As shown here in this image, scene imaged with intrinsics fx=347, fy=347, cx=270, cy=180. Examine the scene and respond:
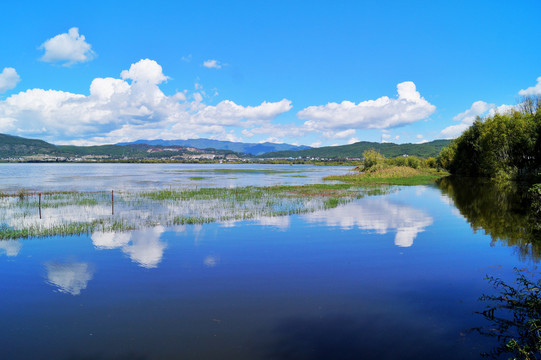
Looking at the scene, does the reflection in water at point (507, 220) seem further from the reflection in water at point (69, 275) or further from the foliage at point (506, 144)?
the foliage at point (506, 144)

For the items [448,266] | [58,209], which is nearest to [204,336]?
[448,266]

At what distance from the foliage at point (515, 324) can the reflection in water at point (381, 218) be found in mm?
6549

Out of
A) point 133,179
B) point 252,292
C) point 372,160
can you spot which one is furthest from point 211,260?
point 372,160

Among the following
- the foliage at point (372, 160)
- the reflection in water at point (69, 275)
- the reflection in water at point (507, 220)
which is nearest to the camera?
the reflection in water at point (69, 275)

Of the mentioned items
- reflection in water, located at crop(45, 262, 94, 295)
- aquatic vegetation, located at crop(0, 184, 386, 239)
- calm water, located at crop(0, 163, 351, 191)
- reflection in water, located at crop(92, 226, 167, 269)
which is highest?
calm water, located at crop(0, 163, 351, 191)

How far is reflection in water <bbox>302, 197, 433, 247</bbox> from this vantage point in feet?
58.8

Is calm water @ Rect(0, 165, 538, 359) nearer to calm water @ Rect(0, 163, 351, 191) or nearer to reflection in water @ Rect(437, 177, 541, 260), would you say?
reflection in water @ Rect(437, 177, 541, 260)

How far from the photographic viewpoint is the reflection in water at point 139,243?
12789 millimetres

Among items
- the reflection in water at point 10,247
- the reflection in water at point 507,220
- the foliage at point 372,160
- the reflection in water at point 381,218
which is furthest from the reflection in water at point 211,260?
the foliage at point 372,160

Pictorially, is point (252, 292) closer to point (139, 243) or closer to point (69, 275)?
point (69, 275)

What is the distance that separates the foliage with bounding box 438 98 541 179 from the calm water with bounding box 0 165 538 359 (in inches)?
1415

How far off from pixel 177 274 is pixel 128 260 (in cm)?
262

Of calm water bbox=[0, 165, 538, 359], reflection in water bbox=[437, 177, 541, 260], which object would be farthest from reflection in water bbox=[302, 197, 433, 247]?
reflection in water bbox=[437, 177, 541, 260]

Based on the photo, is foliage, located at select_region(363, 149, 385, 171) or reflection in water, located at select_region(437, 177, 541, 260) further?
foliage, located at select_region(363, 149, 385, 171)
